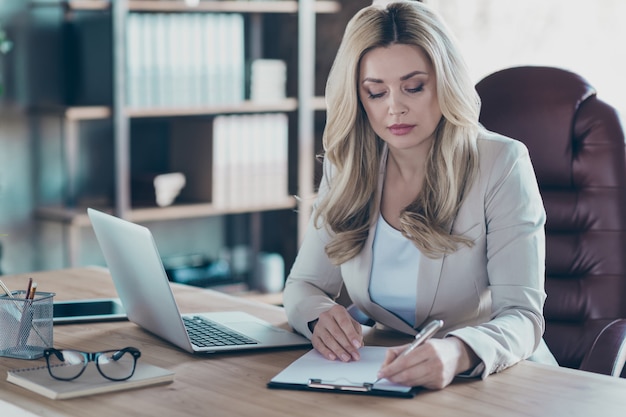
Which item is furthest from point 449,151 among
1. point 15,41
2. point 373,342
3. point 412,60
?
point 15,41

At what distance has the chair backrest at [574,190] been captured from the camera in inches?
86.1

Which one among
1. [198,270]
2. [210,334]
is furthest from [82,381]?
[198,270]

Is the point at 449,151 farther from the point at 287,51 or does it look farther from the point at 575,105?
the point at 287,51

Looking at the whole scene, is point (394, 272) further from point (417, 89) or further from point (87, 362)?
point (87, 362)

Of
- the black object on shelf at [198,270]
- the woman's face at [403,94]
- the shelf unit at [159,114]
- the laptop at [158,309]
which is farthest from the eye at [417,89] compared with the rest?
the black object on shelf at [198,270]

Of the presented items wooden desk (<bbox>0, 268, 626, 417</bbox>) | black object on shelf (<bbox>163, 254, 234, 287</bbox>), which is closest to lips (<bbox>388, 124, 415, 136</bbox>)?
wooden desk (<bbox>0, 268, 626, 417</bbox>)

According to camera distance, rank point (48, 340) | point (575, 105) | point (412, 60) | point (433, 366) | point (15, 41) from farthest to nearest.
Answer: point (15, 41) → point (575, 105) → point (412, 60) → point (48, 340) → point (433, 366)

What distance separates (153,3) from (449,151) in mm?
1867

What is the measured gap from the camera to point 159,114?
3502mm

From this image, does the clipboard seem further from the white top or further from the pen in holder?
the pen in holder

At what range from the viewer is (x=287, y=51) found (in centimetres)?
397

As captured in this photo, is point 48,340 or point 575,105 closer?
point 48,340

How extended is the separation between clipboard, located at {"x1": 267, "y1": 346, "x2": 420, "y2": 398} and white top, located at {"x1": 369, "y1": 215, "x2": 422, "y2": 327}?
0.30 m

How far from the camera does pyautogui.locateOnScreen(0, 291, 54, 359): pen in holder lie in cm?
160
